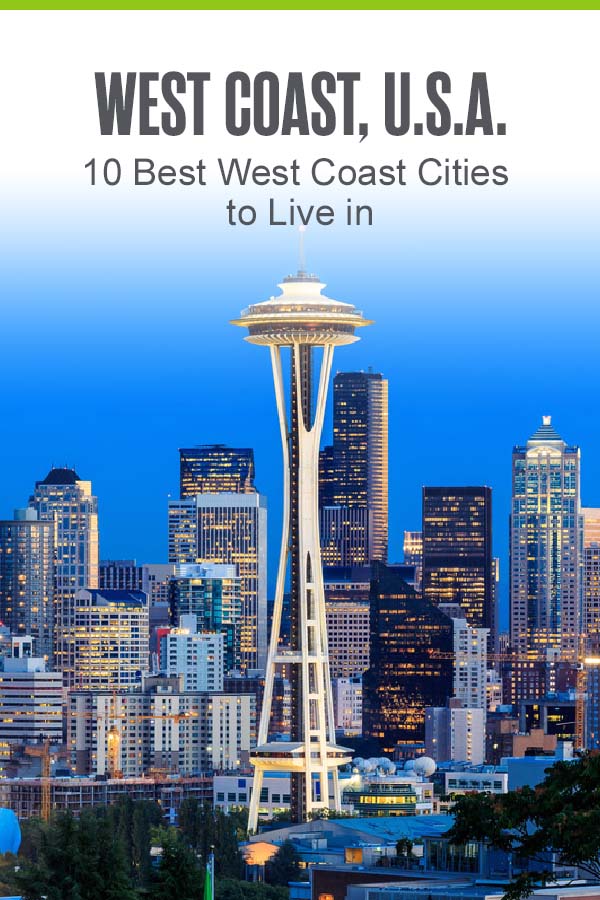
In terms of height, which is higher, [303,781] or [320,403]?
[320,403]

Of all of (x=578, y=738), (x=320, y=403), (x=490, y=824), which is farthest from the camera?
(x=578, y=738)

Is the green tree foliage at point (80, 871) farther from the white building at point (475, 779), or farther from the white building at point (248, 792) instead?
the white building at point (248, 792)

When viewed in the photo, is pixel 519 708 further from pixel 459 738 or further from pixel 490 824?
pixel 490 824

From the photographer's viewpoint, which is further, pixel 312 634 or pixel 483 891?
pixel 312 634

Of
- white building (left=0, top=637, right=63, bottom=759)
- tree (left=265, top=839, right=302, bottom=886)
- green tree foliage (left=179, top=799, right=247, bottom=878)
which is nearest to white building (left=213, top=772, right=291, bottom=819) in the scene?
green tree foliage (left=179, top=799, right=247, bottom=878)

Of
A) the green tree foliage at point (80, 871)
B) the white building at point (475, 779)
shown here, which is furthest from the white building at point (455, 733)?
A: the green tree foliage at point (80, 871)

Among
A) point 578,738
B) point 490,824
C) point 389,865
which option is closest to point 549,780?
point 490,824

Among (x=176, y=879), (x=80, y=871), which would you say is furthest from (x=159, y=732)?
(x=176, y=879)

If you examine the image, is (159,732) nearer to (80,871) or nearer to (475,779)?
(475,779)
